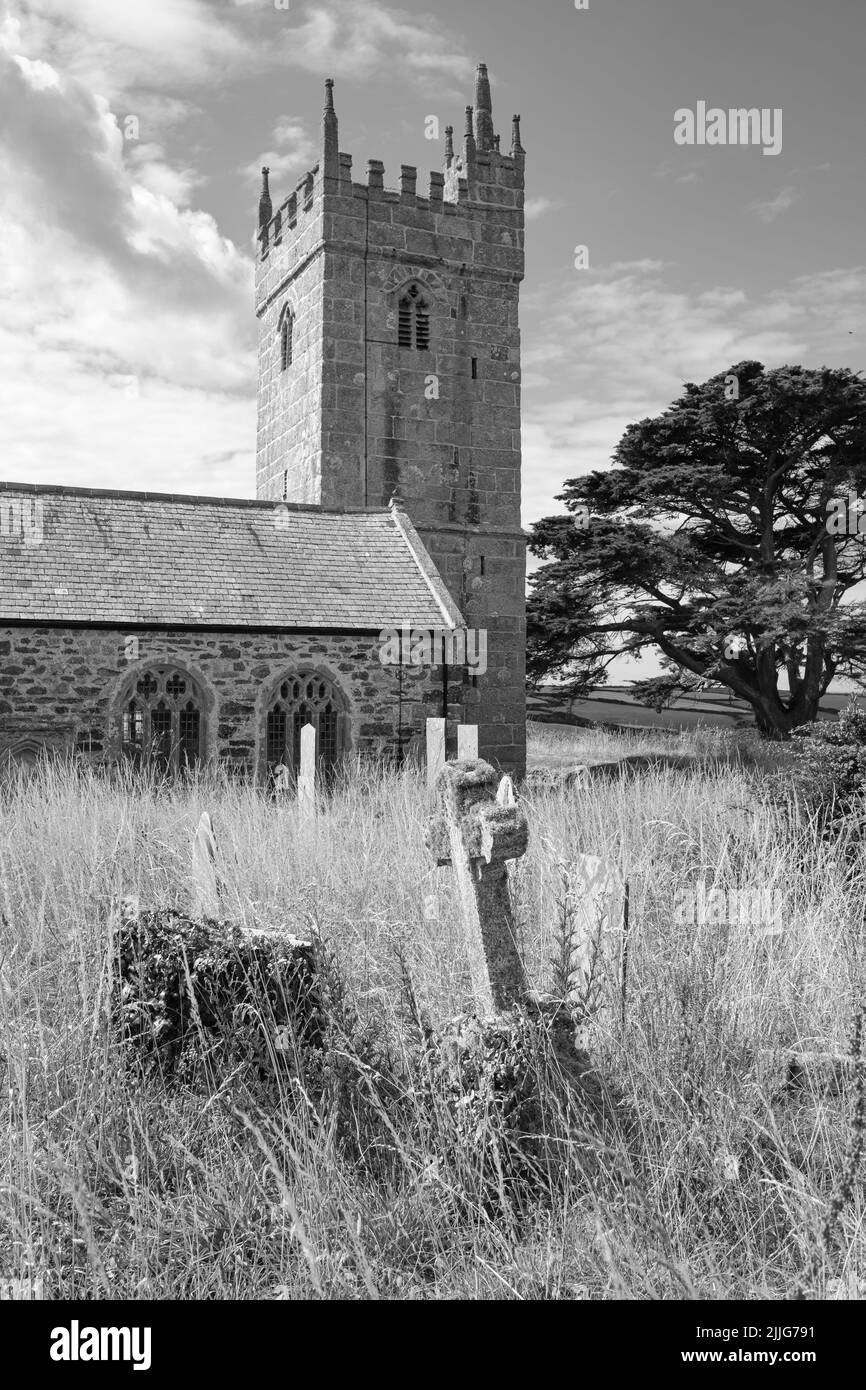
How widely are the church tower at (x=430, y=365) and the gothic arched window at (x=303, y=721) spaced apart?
23.5 feet

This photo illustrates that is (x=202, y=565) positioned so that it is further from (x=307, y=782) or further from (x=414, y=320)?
(x=414, y=320)

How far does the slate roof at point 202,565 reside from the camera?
18.7 metres

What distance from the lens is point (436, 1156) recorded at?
161 inches

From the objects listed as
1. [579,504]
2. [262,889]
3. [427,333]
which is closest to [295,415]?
[427,333]

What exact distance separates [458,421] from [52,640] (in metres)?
13.4

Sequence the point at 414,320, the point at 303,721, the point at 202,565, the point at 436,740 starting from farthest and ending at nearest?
the point at 414,320 < the point at 202,565 < the point at 303,721 < the point at 436,740

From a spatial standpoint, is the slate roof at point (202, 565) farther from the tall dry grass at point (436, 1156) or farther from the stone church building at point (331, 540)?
the tall dry grass at point (436, 1156)

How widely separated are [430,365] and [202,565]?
34.2ft

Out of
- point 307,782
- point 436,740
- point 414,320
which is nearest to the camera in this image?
point 307,782

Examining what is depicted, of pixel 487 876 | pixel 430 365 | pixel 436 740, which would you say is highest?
pixel 430 365

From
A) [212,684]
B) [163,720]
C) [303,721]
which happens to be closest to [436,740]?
[303,721]

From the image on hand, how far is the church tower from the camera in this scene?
86.2ft

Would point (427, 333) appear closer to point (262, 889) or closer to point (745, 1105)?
point (262, 889)
